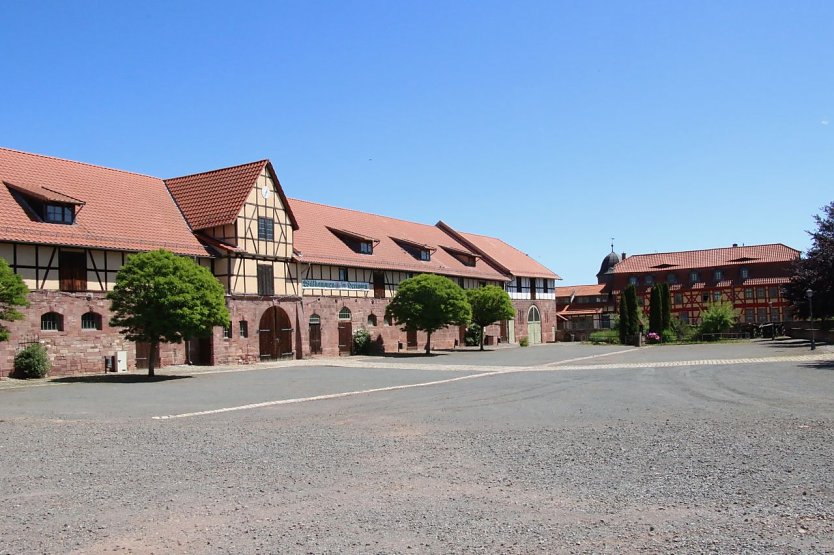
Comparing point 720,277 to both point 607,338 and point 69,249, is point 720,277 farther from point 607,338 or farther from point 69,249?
point 69,249

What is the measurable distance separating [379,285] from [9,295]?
25473mm

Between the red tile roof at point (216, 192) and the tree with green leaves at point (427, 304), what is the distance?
819cm

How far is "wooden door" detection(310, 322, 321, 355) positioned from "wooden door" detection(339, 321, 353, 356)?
1984 mm

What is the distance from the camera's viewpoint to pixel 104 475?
969 centimetres

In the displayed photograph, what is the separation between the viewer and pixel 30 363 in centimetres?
2756

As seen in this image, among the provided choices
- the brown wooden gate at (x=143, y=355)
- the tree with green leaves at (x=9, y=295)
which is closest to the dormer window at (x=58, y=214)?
the tree with green leaves at (x=9, y=295)

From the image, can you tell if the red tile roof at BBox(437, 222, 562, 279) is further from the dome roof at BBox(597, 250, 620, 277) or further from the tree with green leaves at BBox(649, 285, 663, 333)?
the dome roof at BBox(597, 250, 620, 277)

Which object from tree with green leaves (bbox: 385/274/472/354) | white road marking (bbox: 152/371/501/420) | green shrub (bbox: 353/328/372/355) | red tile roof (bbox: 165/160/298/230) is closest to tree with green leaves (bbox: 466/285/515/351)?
tree with green leaves (bbox: 385/274/472/354)

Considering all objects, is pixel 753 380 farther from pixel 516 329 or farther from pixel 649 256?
pixel 649 256

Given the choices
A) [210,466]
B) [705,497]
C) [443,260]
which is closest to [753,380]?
[705,497]

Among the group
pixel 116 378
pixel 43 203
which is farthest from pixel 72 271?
pixel 116 378

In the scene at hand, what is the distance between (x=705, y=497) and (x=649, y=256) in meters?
85.1

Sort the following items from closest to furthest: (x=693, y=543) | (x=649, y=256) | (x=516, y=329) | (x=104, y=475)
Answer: (x=693, y=543), (x=104, y=475), (x=516, y=329), (x=649, y=256)

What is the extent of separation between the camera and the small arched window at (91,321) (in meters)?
30.3
